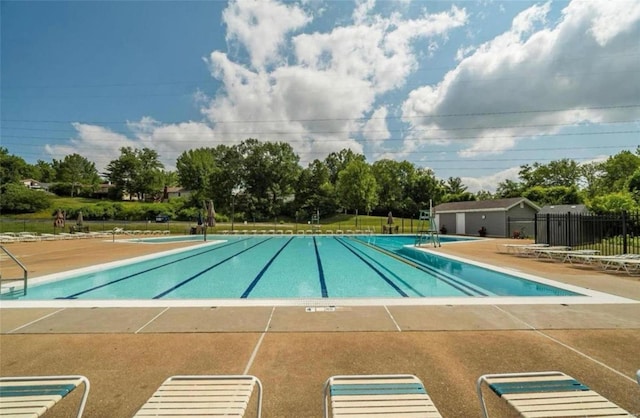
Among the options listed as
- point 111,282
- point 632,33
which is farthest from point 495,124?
point 111,282

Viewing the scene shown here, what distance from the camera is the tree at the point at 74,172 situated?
67875mm

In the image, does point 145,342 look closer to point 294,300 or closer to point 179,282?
point 294,300

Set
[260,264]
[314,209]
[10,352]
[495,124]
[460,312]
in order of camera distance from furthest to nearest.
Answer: [314,209], [495,124], [260,264], [460,312], [10,352]

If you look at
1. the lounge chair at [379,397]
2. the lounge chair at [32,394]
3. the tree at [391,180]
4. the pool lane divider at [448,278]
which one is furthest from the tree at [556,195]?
the lounge chair at [32,394]

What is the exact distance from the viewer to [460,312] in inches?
191

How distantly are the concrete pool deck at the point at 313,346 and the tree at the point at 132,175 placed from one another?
65635 mm

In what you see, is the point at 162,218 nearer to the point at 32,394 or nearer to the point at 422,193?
the point at 422,193

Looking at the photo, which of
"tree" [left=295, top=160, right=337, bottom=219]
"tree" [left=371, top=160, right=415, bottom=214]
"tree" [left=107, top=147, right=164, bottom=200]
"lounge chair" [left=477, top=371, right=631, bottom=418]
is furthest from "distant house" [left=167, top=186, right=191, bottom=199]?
"lounge chair" [left=477, top=371, right=631, bottom=418]

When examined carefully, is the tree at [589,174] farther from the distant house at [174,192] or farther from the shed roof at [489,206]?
the distant house at [174,192]

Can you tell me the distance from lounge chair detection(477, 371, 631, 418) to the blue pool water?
16.7ft

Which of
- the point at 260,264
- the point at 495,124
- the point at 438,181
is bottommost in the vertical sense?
the point at 260,264

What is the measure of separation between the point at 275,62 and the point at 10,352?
21.7 meters

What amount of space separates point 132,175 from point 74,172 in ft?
60.2

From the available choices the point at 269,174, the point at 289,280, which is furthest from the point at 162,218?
the point at 289,280
